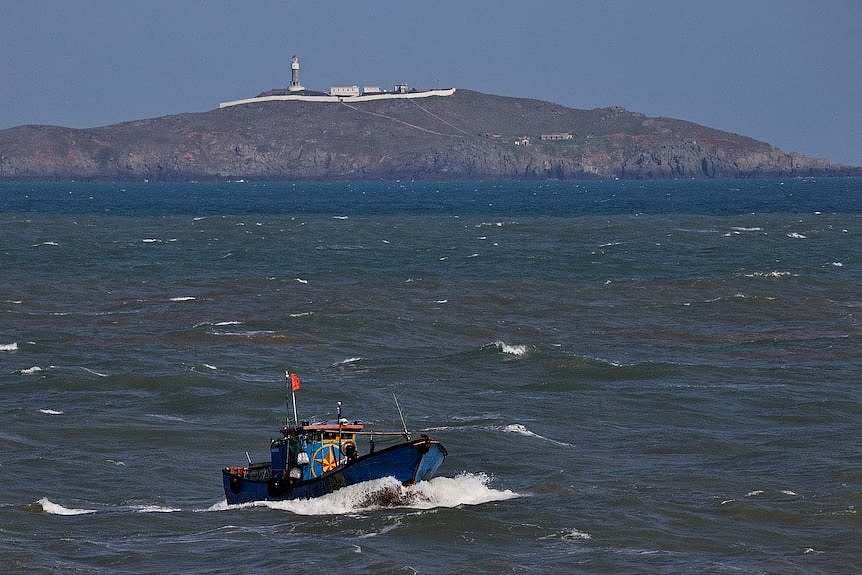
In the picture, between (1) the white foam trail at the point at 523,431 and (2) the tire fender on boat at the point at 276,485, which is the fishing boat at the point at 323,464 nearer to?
(2) the tire fender on boat at the point at 276,485

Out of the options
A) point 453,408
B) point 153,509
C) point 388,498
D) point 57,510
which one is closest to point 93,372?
point 453,408

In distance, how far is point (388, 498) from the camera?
35875 mm

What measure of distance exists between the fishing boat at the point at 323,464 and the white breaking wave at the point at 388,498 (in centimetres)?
17

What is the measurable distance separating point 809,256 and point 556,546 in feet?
264

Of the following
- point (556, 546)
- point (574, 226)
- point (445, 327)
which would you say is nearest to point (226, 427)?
point (556, 546)

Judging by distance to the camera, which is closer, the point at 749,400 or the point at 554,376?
the point at 749,400

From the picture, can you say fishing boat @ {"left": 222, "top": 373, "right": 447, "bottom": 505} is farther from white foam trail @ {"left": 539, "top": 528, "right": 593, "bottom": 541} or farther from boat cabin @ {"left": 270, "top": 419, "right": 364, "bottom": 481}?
white foam trail @ {"left": 539, "top": 528, "right": 593, "bottom": 541}

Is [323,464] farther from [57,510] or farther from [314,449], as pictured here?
[57,510]

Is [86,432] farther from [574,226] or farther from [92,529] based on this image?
[574,226]

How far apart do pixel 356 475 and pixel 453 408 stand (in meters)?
14.7

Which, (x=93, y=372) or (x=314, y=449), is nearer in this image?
(x=314, y=449)

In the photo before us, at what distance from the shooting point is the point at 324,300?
79.2 metres

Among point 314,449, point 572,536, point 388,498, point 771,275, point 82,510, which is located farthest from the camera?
point 771,275

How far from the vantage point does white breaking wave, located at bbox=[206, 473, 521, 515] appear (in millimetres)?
35594
